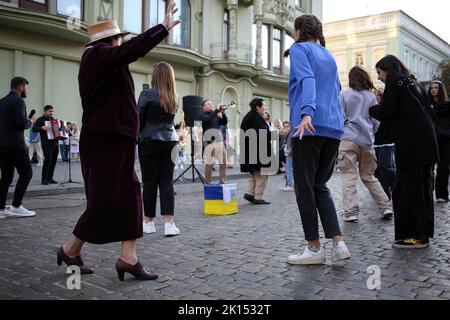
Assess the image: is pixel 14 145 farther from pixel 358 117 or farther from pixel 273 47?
pixel 273 47

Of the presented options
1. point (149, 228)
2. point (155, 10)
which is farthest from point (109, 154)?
point (155, 10)

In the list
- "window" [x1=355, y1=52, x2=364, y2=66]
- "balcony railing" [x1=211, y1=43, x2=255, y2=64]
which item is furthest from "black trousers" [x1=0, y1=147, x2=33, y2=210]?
→ "window" [x1=355, y1=52, x2=364, y2=66]

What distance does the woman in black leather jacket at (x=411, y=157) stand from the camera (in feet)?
14.8

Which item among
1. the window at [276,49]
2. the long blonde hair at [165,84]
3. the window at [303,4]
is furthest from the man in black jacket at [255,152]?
the window at [303,4]

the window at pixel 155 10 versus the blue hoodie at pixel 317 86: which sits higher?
the window at pixel 155 10

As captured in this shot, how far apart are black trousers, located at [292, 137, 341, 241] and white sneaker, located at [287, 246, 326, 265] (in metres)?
0.13

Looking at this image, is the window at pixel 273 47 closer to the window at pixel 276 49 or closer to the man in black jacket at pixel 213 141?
the window at pixel 276 49

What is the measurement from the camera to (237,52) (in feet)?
86.6

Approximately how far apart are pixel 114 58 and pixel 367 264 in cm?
264

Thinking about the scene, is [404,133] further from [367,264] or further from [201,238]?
[201,238]

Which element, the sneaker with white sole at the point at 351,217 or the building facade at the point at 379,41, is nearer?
the sneaker with white sole at the point at 351,217

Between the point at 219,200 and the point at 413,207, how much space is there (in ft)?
10.2

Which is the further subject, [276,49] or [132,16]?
[276,49]

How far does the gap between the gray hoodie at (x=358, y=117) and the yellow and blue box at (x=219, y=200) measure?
1941 mm
